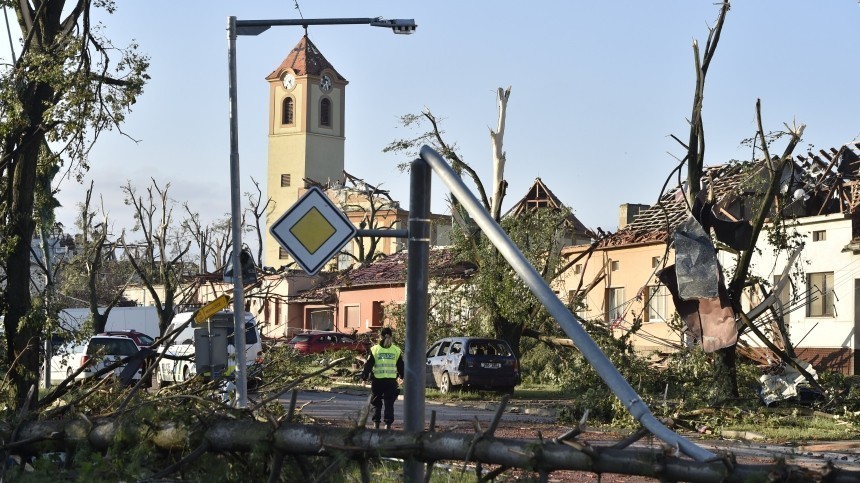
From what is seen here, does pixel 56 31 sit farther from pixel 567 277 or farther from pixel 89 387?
pixel 567 277

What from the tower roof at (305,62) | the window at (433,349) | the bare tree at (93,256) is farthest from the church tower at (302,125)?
the window at (433,349)

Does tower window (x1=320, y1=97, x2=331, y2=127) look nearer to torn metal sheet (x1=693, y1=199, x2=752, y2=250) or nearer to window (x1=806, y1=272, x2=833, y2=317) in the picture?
window (x1=806, y1=272, x2=833, y2=317)

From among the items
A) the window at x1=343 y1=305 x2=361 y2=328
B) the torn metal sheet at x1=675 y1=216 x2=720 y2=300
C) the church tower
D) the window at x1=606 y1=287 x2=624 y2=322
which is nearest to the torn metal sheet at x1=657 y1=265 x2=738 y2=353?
the torn metal sheet at x1=675 y1=216 x2=720 y2=300

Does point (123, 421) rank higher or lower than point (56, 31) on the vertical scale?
lower

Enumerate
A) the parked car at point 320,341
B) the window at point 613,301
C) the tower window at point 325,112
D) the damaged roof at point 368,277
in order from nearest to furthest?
the window at point 613,301, the parked car at point 320,341, the damaged roof at point 368,277, the tower window at point 325,112

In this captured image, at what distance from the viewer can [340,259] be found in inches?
2790

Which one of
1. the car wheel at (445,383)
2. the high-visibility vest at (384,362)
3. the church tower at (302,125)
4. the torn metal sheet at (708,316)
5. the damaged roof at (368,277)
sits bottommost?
the car wheel at (445,383)

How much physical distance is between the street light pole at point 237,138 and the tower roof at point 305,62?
229ft

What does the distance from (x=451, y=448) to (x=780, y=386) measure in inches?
676

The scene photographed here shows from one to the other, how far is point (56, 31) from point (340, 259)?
50491mm

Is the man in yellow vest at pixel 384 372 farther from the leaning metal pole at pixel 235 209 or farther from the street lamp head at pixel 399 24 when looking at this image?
the street lamp head at pixel 399 24

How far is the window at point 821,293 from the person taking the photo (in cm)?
3303

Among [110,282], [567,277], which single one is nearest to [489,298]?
[567,277]

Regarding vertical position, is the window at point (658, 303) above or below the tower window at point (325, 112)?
below
